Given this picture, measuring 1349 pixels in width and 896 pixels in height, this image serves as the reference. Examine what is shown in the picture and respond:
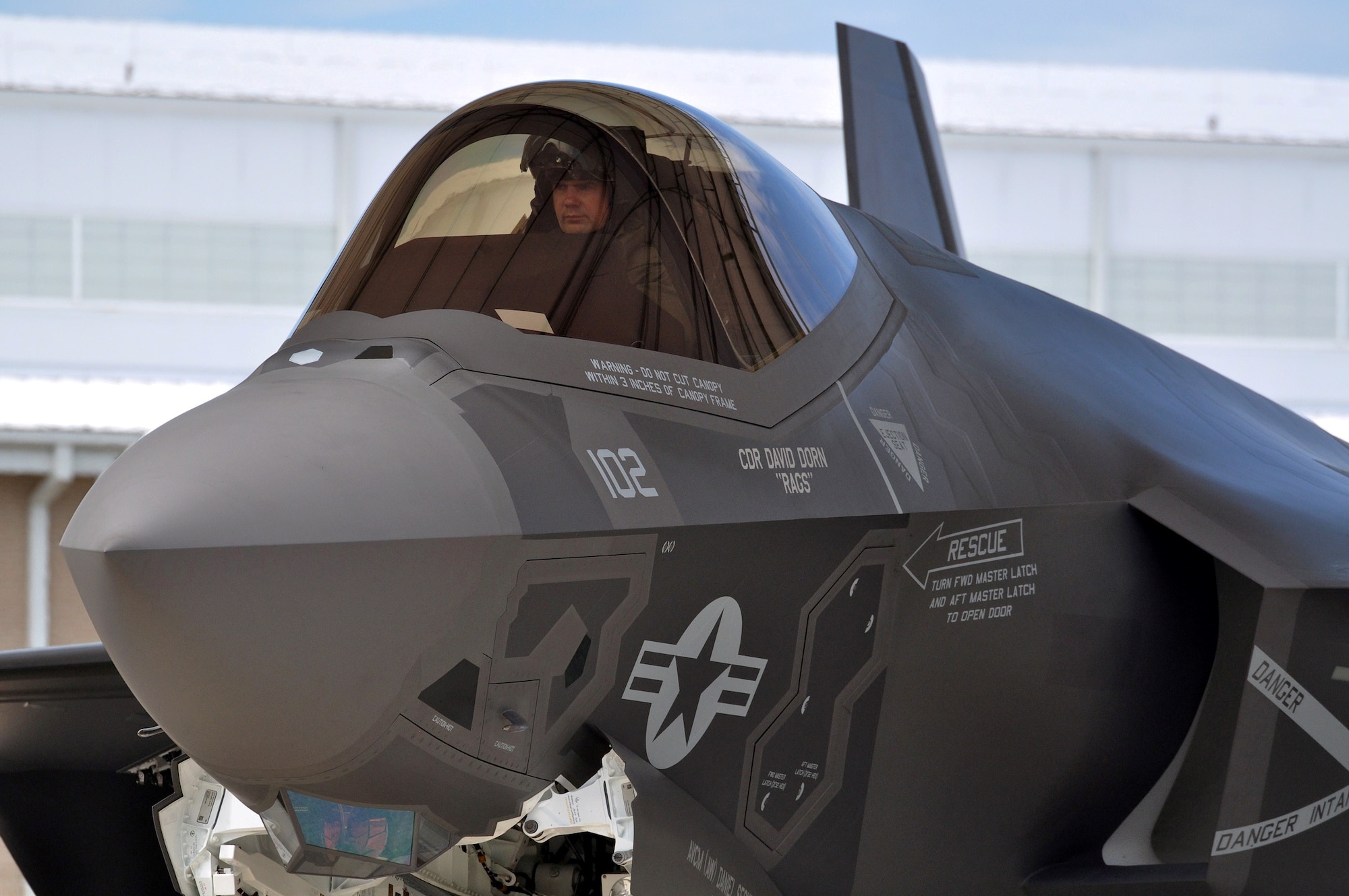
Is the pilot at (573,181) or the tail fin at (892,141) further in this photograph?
the tail fin at (892,141)

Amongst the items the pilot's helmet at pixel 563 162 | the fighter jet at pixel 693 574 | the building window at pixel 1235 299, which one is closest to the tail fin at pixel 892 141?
the fighter jet at pixel 693 574

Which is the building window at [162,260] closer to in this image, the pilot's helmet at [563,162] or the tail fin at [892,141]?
the tail fin at [892,141]

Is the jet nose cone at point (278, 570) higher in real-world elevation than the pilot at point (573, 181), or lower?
lower

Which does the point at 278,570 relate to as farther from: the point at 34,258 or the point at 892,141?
the point at 34,258

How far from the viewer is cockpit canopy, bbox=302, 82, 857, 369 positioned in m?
2.87

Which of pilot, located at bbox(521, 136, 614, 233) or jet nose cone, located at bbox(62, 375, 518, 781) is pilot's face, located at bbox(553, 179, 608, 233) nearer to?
pilot, located at bbox(521, 136, 614, 233)

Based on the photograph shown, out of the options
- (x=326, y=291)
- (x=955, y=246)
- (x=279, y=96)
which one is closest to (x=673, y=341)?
(x=326, y=291)

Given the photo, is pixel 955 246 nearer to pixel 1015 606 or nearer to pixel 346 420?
pixel 1015 606

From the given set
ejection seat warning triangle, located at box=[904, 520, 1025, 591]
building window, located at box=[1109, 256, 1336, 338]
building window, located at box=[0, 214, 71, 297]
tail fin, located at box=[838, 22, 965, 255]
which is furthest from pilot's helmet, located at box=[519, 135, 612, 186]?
building window, located at box=[1109, 256, 1336, 338]

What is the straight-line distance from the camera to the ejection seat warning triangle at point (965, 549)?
3.13 m

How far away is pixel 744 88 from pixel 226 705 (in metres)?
15.2

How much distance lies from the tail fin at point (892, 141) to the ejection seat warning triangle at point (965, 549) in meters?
4.80

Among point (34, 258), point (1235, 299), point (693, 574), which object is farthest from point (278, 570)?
point (1235, 299)

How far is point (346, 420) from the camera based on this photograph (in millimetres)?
2402
